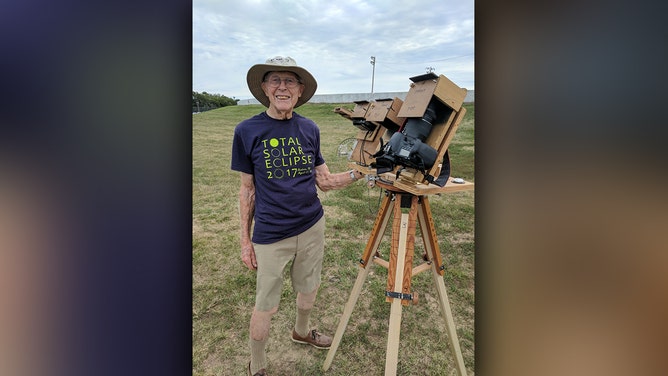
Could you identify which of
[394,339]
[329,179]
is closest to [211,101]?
[329,179]

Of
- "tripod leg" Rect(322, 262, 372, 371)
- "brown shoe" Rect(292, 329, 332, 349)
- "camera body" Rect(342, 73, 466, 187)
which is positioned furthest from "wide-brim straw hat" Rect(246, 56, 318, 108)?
"brown shoe" Rect(292, 329, 332, 349)

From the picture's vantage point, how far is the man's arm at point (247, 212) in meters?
1.68

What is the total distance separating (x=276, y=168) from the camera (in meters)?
1.58

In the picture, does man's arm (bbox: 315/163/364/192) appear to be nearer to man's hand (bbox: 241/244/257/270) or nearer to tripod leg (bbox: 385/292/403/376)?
man's hand (bbox: 241/244/257/270)

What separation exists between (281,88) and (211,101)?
0.47m

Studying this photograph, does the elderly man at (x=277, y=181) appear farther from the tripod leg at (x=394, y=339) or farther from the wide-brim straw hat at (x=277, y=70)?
the tripod leg at (x=394, y=339)

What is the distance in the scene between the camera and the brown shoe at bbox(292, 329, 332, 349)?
6.81 feet

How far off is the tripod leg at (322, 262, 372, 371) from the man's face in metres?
0.98

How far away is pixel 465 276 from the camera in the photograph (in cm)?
251

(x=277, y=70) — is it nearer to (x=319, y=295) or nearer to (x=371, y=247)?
(x=371, y=247)
